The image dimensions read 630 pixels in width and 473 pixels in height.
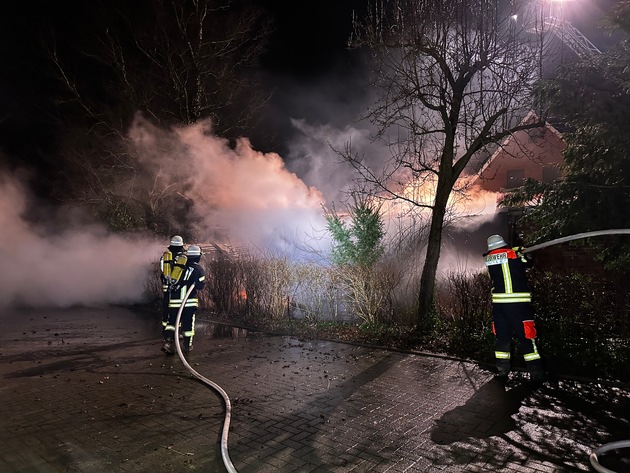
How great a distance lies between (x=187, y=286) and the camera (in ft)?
26.6

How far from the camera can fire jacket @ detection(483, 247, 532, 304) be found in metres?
5.95

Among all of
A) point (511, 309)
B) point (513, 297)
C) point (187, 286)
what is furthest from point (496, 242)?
point (187, 286)

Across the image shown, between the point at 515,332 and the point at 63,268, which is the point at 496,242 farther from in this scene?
the point at 63,268

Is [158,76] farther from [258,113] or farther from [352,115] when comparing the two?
[352,115]

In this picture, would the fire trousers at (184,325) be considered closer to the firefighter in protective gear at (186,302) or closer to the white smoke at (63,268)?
the firefighter in protective gear at (186,302)

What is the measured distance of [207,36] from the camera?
17.5 m

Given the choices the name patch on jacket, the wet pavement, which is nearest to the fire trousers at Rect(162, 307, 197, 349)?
the wet pavement

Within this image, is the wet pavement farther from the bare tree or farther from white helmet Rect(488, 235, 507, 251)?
the bare tree

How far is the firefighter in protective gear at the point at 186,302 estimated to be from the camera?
8.02 meters

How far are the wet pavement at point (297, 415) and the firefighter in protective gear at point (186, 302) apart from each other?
402mm

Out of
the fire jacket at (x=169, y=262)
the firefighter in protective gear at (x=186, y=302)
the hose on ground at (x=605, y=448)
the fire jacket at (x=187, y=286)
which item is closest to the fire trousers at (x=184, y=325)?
the firefighter in protective gear at (x=186, y=302)

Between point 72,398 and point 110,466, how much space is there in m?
2.19

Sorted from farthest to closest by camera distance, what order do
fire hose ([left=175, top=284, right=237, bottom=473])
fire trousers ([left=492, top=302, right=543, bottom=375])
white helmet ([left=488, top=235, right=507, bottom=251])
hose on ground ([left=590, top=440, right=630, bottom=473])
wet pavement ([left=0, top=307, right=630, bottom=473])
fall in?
white helmet ([left=488, top=235, right=507, bottom=251]) → fire trousers ([left=492, top=302, right=543, bottom=375]) → wet pavement ([left=0, top=307, right=630, bottom=473]) → fire hose ([left=175, top=284, right=237, bottom=473]) → hose on ground ([left=590, top=440, right=630, bottom=473])

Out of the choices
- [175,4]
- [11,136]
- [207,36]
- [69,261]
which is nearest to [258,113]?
[207,36]
